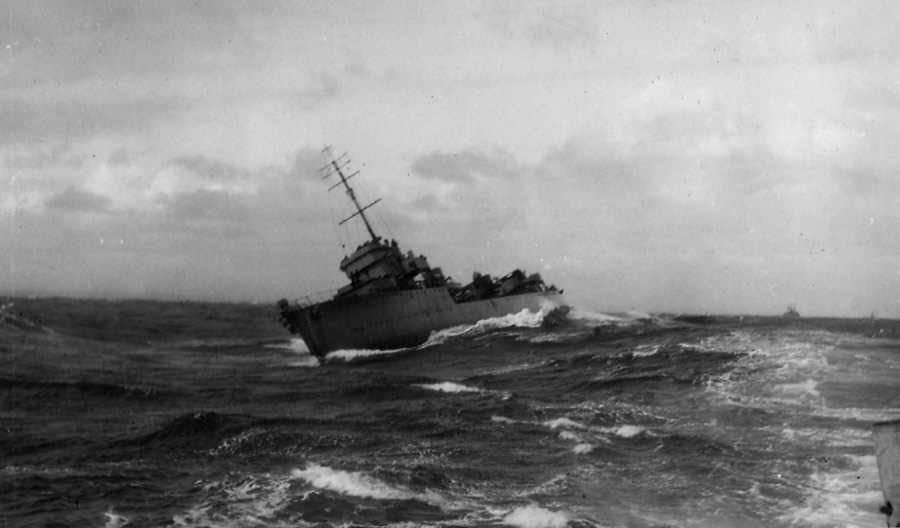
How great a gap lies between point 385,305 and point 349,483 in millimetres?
→ 22005

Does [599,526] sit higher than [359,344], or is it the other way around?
[359,344]

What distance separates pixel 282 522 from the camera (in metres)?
11.2

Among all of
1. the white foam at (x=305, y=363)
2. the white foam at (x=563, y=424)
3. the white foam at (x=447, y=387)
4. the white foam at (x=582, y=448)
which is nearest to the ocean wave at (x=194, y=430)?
the white foam at (x=447, y=387)

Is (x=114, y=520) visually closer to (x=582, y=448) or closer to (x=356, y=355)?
(x=582, y=448)

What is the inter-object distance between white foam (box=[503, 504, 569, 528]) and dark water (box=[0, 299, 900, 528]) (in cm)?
5

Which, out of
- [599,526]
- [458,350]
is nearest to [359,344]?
[458,350]

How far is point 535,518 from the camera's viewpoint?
35.7ft

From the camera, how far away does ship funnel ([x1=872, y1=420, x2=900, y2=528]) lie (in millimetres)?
4754

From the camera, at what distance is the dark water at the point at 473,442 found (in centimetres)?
1154

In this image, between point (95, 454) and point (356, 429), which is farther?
point (356, 429)

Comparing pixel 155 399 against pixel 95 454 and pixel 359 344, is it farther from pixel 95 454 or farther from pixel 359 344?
pixel 359 344

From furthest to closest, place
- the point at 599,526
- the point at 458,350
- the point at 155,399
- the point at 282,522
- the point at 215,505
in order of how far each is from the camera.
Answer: the point at 458,350 < the point at 155,399 < the point at 215,505 < the point at 282,522 < the point at 599,526

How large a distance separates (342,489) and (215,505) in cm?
239

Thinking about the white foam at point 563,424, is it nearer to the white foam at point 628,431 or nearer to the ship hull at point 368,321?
the white foam at point 628,431
